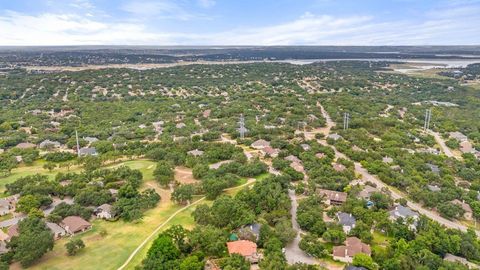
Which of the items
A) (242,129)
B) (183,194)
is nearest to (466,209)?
(183,194)

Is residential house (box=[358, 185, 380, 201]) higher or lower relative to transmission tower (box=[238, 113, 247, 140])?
lower

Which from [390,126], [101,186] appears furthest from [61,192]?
[390,126]

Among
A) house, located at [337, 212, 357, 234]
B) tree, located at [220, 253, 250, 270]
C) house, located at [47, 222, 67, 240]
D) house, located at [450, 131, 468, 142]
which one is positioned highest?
house, located at [450, 131, 468, 142]

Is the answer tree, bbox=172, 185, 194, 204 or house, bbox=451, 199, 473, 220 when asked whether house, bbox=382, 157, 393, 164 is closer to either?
house, bbox=451, 199, 473, 220

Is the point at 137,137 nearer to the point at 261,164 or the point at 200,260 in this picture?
the point at 261,164

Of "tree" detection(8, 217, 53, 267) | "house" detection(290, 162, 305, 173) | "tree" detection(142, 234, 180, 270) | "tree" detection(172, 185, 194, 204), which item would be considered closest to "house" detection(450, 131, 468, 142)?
"house" detection(290, 162, 305, 173)

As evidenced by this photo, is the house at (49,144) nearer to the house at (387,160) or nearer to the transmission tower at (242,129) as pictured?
the transmission tower at (242,129)
